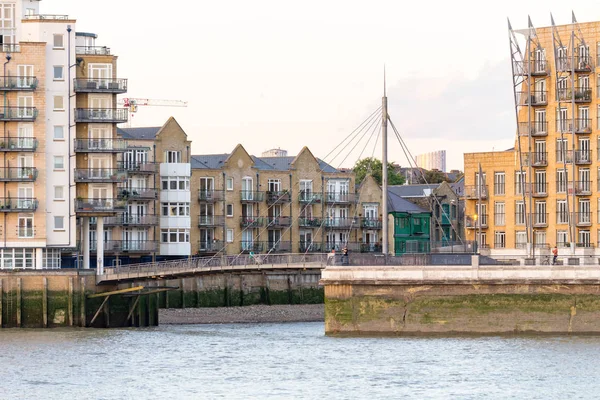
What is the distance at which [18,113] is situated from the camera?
113062mm

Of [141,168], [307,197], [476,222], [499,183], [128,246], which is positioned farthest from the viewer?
[307,197]

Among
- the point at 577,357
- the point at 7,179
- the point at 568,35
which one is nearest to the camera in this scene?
the point at 577,357

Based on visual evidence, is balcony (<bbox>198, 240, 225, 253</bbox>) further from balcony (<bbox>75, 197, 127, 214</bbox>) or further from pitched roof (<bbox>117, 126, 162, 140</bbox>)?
balcony (<bbox>75, 197, 127, 214</bbox>)

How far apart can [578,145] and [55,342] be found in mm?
44426

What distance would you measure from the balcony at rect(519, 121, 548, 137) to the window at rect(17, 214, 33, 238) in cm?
3646

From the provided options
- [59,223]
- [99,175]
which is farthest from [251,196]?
[59,223]

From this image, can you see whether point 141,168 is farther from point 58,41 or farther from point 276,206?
point 58,41

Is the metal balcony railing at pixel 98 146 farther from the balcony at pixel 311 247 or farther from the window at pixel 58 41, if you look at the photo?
the balcony at pixel 311 247

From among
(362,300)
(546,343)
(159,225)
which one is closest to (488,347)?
(546,343)

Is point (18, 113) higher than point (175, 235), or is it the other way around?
point (18, 113)

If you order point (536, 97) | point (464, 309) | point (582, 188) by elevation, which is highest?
point (536, 97)

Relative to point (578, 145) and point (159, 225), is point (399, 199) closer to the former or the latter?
point (159, 225)

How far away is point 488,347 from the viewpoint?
8631cm

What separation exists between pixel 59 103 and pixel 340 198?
50275mm
